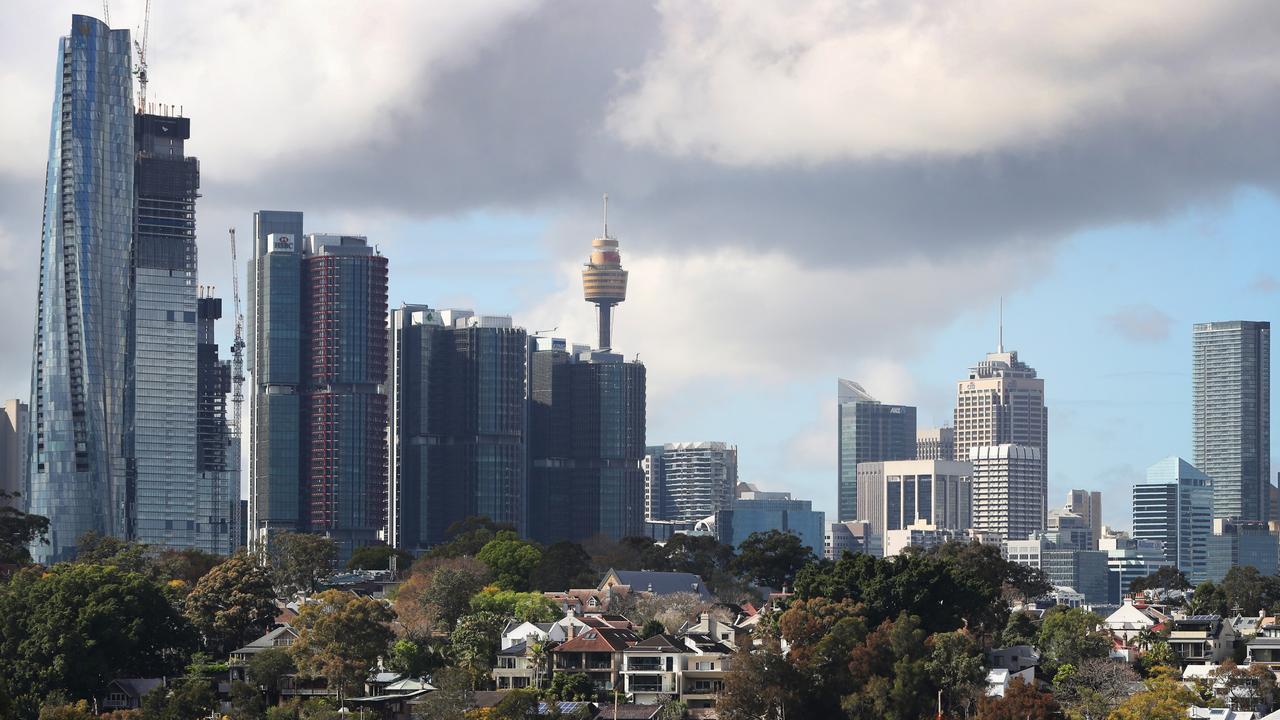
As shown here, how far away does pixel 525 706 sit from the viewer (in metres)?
115

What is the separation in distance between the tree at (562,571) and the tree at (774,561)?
42.3 feet

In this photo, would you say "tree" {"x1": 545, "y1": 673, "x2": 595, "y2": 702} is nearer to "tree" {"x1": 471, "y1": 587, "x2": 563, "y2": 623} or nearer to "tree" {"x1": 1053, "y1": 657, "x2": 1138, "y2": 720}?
"tree" {"x1": 471, "y1": 587, "x2": 563, "y2": 623}

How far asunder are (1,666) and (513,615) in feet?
118

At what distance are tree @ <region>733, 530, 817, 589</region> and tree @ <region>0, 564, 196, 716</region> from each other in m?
60.4

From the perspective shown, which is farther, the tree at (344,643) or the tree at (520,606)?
the tree at (520,606)

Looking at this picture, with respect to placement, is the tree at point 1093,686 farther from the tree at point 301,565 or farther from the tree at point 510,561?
the tree at point 301,565

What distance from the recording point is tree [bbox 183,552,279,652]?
139 m

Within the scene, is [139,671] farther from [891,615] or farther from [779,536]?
[779,536]

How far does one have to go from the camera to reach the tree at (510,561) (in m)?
169

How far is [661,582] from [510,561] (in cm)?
→ 1323

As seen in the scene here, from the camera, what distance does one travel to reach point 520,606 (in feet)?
473

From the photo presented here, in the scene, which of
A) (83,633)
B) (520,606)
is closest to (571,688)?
(520,606)

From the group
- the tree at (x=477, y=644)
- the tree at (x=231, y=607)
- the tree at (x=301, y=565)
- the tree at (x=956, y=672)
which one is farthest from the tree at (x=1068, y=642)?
the tree at (x=301, y=565)

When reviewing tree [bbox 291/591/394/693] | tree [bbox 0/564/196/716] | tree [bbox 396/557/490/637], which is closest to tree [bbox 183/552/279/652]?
tree [bbox 0/564/196/716]
